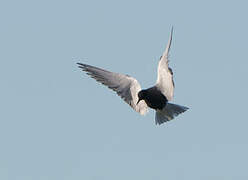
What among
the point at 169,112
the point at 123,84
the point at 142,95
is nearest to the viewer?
the point at 142,95

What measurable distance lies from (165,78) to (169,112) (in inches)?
66.3

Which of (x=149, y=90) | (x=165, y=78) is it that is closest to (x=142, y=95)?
(x=149, y=90)

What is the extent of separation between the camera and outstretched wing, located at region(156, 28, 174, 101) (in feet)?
88.6

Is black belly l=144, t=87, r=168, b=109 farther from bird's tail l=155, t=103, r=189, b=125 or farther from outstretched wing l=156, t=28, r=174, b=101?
bird's tail l=155, t=103, r=189, b=125

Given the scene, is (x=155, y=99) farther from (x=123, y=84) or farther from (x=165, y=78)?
(x=123, y=84)

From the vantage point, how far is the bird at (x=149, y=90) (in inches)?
1080

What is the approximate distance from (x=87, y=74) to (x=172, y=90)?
3.47 m

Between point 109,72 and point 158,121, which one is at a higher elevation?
point 109,72

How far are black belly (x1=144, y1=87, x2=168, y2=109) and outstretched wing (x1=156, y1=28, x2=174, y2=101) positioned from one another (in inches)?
6.9

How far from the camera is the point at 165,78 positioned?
2758cm

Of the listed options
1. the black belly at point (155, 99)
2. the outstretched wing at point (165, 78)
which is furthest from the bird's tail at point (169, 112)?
the outstretched wing at point (165, 78)

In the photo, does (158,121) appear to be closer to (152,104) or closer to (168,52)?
(152,104)

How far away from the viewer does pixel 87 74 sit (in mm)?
29359

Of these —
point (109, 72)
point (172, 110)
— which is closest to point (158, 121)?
point (172, 110)
